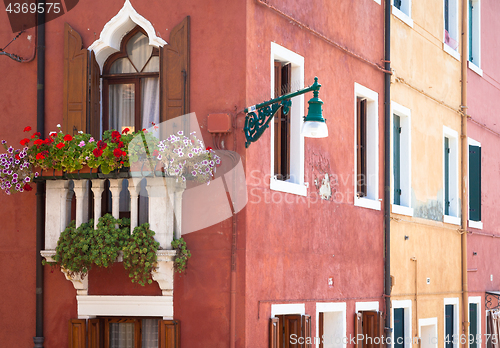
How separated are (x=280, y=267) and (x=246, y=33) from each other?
9.72ft

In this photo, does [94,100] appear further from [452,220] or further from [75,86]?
[452,220]

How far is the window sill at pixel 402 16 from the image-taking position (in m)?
14.6

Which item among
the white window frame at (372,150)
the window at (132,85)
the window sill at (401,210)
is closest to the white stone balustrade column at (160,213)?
the window at (132,85)

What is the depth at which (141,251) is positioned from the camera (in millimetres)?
9688

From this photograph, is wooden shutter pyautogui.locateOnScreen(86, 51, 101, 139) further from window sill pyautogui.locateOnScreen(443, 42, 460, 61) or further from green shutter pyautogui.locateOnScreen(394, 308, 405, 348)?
window sill pyautogui.locateOnScreen(443, 42, 460, 61)

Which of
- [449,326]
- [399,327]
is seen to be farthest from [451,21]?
[399,327]

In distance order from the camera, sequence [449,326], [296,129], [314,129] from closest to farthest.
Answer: [314,129] → [296,129] → [449,326]

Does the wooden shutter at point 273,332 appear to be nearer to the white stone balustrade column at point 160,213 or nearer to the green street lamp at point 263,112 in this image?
the white stone balustrade column at point 160,213

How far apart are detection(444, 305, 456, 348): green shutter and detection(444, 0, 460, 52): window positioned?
5.14 m

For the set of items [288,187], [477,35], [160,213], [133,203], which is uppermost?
[477,35]

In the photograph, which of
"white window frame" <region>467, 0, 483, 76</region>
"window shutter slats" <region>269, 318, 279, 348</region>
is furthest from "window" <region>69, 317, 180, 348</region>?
"white window frame" <region>467, 0, 483, 76</region>

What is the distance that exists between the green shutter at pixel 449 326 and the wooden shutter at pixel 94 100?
8.60 meters

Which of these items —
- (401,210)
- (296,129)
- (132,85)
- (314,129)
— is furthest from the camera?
(401,210)

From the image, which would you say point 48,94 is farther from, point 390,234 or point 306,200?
point 390,234
